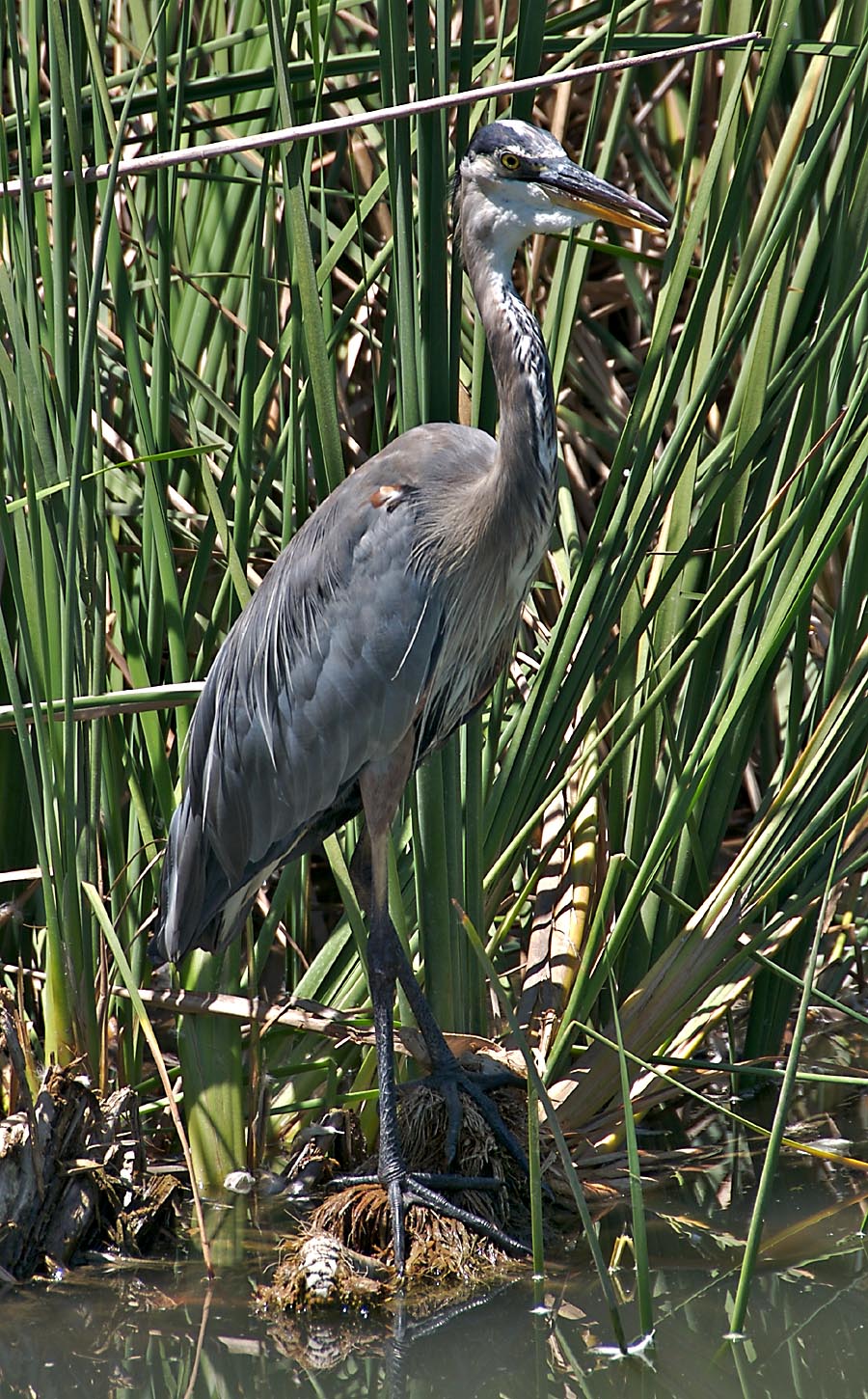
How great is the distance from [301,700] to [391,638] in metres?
0.24

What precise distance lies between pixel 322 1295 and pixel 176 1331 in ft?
0.75

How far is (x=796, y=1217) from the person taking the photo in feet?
8.41

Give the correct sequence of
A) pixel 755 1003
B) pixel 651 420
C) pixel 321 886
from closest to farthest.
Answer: pixel 651 420 → pixel 755 1003 → pixel 321 886

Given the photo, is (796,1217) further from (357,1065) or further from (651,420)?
(651,420)

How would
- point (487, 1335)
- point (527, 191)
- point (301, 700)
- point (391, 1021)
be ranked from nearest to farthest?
point (487, 1335) → point (527, 191) → point (391, 1021) → point (301, 700)

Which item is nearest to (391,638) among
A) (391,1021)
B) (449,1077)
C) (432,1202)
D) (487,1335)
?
(391,1021)

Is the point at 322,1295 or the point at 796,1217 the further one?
the point at 796,1217

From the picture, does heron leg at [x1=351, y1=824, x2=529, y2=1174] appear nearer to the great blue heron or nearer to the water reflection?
the great blue heron

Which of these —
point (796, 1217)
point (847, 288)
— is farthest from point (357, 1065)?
point (847, 288)

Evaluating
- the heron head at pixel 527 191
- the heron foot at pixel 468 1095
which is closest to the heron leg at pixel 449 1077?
the heron foot at pixel 468 1095

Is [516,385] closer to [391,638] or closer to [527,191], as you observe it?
[527,191]

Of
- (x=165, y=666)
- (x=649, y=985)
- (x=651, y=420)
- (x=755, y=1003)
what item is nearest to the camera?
(x=651, y=420)

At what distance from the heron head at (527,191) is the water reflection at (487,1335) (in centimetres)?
166

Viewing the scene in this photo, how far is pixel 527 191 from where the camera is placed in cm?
253
